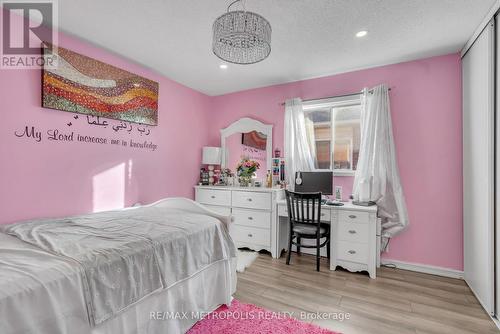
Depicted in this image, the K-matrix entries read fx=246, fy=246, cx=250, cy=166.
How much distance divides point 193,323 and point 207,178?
256 cm

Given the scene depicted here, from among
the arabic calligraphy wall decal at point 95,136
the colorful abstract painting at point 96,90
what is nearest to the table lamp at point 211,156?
the arabic calligraphy wall decal at point 95,136

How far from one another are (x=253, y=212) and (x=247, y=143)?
1.23 m

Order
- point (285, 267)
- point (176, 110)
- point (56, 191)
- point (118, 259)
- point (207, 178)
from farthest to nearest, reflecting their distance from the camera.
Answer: point (207, 178) < point (176, 110) < point (285, 267) < point (56, 191) < point (118, 259)

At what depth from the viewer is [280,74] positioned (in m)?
3.52

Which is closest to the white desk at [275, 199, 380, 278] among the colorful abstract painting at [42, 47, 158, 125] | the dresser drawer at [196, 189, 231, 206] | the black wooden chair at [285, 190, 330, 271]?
Result: the black wooden chair at [285, 190, 330, 271]

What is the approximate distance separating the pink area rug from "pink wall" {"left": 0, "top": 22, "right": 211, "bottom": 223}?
70.2 inches

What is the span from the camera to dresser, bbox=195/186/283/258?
344cm

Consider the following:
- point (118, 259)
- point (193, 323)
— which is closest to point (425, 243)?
point (193, 323)

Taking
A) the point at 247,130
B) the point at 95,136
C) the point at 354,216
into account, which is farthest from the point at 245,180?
the point at 95,136

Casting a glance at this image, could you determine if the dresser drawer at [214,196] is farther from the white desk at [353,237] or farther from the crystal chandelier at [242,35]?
the crystal chandelier at [242,35]

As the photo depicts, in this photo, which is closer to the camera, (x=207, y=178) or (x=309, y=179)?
(x=309, y=179)

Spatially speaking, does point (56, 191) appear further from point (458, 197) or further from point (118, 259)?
point (458, 197)

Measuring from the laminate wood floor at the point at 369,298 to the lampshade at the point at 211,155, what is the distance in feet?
6.06

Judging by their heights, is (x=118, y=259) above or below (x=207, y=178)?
below
